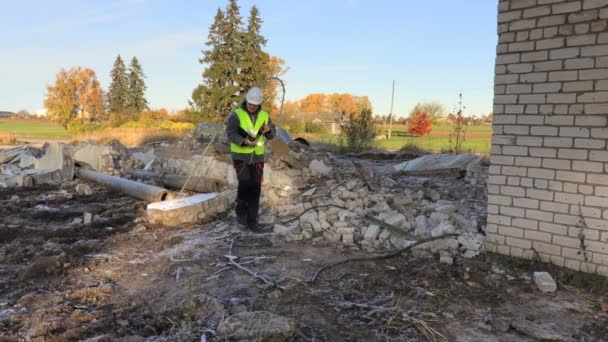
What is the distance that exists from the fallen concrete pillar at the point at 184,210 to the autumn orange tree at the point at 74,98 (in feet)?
173

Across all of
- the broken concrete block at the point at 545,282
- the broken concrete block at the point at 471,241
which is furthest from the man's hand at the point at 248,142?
the broken concrete block at the point at 545,282

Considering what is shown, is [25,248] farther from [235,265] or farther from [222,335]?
[222,335]

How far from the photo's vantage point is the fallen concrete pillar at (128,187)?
834 centimetres

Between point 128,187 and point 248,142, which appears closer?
point 248,142

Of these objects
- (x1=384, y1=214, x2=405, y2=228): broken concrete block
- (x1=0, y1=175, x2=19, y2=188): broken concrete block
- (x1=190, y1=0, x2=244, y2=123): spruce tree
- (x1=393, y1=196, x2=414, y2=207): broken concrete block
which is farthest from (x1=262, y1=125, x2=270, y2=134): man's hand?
(x1=190, y1=0, x2=244, y2=123): spruce tree

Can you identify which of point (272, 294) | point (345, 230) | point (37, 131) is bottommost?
point (272, 294)

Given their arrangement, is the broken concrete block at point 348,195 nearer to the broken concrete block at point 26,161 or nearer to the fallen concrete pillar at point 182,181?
the fallen concrete pillar at point 182,181

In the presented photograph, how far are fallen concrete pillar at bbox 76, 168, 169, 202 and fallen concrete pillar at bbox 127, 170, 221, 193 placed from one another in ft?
2.45

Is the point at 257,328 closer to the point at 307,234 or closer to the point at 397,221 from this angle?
the point at 307,234

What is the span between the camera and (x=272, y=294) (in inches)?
157

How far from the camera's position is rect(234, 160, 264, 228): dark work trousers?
6281 mm

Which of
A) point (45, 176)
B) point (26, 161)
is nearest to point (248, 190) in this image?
point (45, 176)

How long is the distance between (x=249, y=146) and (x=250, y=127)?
0.29m

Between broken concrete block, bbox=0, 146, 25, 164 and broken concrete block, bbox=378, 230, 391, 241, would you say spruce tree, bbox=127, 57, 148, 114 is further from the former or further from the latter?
broken concrete block, bbox=378, 230, 391, 241
